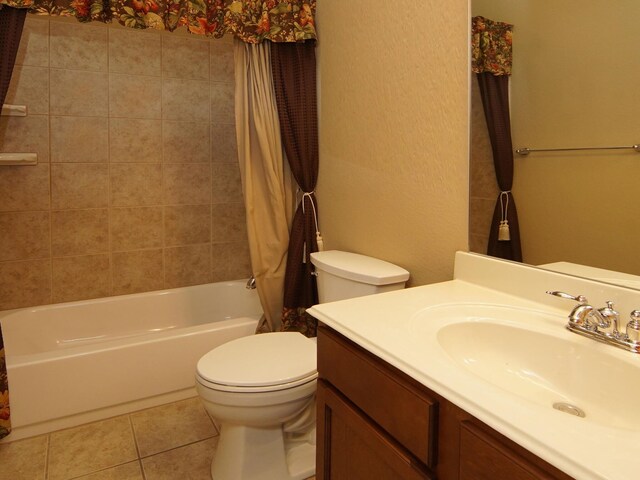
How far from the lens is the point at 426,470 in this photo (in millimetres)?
818

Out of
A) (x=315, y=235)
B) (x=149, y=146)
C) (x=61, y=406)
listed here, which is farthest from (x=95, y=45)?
(x=61, y=406)

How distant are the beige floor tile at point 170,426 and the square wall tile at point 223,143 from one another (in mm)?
1500

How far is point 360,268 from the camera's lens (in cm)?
172

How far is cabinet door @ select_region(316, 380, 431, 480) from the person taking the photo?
0.87 meters

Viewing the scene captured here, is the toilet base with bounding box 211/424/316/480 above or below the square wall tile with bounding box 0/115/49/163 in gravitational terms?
below

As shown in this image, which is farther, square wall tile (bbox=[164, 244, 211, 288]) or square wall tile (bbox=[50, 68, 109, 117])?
square wall tile (bbox=[164, 244, 211, 288])

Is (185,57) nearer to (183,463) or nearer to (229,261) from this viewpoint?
(229,261)

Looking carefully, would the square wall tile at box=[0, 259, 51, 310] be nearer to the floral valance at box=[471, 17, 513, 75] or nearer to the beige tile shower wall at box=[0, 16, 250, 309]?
the beige tile shower wall at box=[0, 16, 250, 309]

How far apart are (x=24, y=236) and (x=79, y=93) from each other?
2.79ft

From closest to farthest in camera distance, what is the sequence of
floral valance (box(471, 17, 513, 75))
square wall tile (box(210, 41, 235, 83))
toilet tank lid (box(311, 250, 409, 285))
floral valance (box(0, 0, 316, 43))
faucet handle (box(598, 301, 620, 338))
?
faucet handle (box(598, 301, 620, 338))
floral valance (box(471, 17, 513, 75))
toilet tank lid (box(311, 250, 409, 285))
floral valance (box(0, 0, 316, 43))
square wall tile (box(210, 41, 235, 83))

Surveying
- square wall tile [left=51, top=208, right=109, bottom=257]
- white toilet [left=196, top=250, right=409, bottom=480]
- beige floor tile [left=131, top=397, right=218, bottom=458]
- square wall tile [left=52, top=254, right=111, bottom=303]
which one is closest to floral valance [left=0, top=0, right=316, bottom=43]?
square wall tile [left=51, top=208, right=109, bottom=257]

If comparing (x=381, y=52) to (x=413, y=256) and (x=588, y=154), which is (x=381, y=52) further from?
(x=588, y=154)

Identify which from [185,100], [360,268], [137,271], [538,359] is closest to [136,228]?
[137,271]

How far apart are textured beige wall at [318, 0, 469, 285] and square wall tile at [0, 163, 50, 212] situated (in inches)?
61.8
